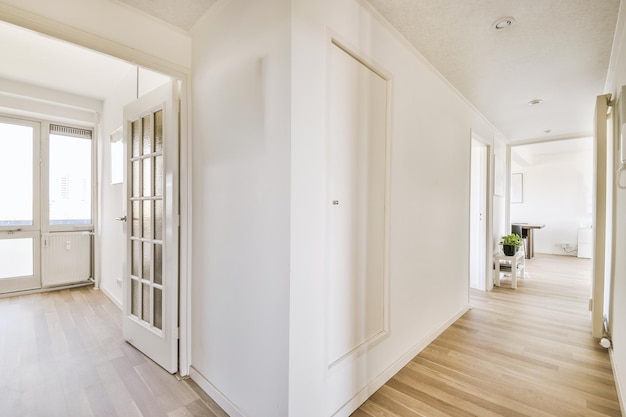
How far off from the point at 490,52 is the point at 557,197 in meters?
7.23

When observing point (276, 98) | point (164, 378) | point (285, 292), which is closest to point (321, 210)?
point (285, 292)

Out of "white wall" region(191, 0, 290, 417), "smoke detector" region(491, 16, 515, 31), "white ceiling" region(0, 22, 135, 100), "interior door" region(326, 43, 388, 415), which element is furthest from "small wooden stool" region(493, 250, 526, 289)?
"white ceiling" region(0, 22, 135, 100)

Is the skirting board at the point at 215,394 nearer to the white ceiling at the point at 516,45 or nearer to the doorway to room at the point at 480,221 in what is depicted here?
the white ceiling at the point at 516,45

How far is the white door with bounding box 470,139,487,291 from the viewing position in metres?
4.18

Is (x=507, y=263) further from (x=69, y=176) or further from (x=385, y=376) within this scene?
(x=69, y=176)

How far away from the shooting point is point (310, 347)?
4.68 ft

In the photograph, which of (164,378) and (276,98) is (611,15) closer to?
(276,98)

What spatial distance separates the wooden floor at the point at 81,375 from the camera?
173 centimetres

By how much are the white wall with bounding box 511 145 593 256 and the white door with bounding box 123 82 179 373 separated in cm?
901

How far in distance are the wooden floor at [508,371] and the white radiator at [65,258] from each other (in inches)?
181

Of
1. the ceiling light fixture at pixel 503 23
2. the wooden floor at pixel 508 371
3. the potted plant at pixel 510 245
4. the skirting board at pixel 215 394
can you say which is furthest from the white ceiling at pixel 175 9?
the potted plant at pixel 510 245

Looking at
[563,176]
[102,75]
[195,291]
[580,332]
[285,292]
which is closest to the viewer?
[285,292]

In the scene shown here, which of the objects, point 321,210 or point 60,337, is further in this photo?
point 60,337

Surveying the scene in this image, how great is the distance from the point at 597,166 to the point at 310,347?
315cm
